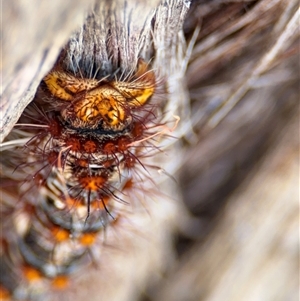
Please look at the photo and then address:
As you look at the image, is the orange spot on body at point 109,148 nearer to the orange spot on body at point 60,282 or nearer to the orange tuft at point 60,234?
the orange tuft at point 60,234

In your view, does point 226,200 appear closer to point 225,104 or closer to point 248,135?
point 248,135

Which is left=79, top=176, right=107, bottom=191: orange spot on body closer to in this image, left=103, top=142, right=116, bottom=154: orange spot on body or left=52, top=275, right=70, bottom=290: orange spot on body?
left=103, top=142, right=116, bottom=154: orange spot on body

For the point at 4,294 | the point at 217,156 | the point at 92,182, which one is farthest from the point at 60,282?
the point at 217,156

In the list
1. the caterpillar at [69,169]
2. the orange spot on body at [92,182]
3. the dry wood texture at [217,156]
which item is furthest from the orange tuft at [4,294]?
the orange spot on body at [92,182]

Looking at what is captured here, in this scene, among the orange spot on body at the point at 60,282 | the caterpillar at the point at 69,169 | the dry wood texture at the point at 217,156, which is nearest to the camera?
the caterpillar at the point at 69,169

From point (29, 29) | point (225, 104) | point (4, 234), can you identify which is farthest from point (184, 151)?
point (29, 29)
